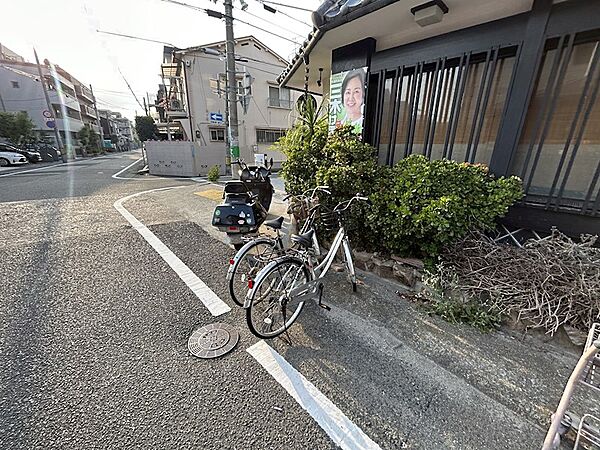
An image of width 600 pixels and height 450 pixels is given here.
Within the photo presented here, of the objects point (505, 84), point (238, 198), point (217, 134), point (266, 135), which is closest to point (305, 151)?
point (238, 198)

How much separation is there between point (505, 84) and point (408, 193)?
1.98 meters

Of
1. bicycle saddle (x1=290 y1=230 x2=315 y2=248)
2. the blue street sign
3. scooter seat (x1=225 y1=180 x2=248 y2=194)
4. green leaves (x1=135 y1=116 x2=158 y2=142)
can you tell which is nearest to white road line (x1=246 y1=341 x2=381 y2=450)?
bicycle saddle (x1=290 y1=230 x2=315 y2=248)

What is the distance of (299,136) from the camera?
408 cm

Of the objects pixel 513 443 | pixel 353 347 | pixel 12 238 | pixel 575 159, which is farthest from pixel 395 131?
pixel 12 238

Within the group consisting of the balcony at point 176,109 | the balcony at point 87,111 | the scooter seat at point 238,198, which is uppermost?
the balcony at point 87,111

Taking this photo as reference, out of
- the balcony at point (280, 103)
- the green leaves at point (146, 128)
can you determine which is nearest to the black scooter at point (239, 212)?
the balcony at point (280, 103)

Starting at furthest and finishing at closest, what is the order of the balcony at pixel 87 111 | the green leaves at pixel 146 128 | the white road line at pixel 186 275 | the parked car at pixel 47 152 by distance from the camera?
the balcony at pixel 87 111, the green leaves at pixel 146 128, the parked car at pixel 47 152, the white road line at pixel 186 275

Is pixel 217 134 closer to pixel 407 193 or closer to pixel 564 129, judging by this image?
pixel 407 193

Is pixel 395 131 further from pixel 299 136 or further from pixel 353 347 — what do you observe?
pixel 353 347

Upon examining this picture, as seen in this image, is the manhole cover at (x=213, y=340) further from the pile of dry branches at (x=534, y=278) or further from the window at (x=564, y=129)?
the window at (x=564, y=129)

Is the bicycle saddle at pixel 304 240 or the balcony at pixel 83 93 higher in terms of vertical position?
the balcony at pixel 83 93

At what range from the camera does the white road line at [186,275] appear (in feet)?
9.09

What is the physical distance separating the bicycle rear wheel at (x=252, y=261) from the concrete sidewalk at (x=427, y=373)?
695 millimetres

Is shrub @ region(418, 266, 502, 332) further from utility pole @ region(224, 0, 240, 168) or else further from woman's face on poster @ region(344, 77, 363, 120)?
utility pole @ region(224, 0, 240, 168)
